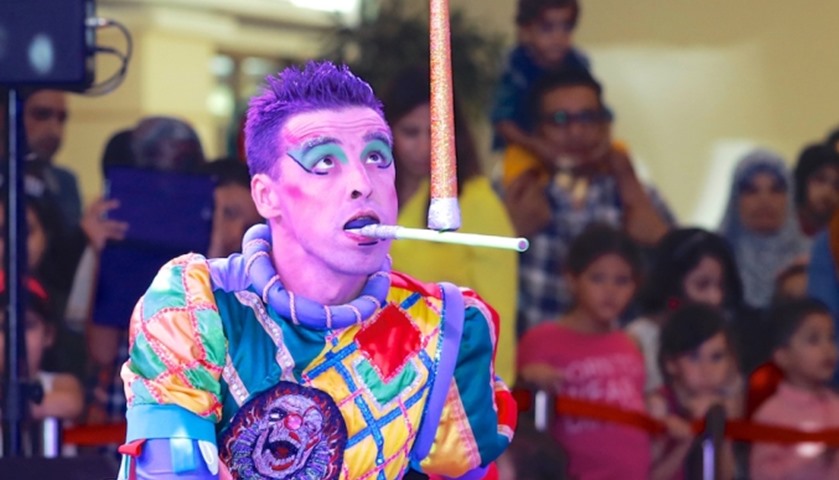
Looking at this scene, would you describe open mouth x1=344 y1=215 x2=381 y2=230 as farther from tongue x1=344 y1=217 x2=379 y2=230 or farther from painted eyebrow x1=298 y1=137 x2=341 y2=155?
painted eyebrow x1=298 y1=137 x2=341 y2=155

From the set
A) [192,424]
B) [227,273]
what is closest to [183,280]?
[227,273]

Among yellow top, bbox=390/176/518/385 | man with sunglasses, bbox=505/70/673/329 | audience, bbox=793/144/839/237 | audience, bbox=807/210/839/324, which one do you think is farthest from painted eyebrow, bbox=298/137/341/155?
audience, bbox=793/144/839/237

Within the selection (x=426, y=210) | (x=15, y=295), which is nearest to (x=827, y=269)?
(x=426, y=210)

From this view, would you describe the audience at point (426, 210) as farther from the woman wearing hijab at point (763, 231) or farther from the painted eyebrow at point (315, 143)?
the painted eyebrow at point (315, 143)

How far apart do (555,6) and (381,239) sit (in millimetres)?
3206

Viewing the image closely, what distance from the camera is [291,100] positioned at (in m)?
2.33

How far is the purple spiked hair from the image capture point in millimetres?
2326

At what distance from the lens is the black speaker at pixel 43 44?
385cm

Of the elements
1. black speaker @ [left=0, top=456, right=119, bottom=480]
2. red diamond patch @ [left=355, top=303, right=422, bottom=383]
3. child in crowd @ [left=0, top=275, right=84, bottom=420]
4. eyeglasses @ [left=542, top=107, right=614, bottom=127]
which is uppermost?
eyeglasses @ [left=542, top=107, right=614, bottom=127]

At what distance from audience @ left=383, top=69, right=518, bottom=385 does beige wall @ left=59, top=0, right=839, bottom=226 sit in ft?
4.81

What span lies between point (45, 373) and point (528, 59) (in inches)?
74.2

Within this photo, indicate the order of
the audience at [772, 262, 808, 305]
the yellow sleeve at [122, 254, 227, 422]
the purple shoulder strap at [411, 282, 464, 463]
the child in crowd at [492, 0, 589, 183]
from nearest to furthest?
the yellow sleeve at [122, 254, 227, 422]
the purple shoulder strap at [411, 282, 464, 463]
the child in crowd at [492, 0, 589, 183]
the audience at [772, 262, 808, 305]

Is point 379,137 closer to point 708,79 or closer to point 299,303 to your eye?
point 299,303

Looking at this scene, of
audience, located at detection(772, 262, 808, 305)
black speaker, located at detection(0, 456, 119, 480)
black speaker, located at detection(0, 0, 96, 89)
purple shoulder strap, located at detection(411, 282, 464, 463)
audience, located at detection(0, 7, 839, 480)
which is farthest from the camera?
audience, located at detection(772, 262, 808, 305)
